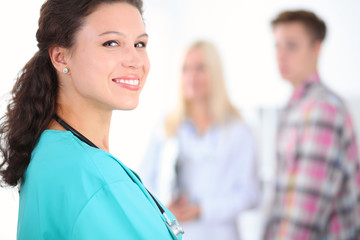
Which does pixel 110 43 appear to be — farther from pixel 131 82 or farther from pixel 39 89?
pixel 39 89

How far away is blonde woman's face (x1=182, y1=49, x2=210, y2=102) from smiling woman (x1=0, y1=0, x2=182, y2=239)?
6.30 ft

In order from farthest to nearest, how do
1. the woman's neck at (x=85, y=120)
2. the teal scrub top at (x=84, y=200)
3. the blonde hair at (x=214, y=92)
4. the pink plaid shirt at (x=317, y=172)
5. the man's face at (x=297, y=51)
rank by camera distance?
the blonde hair at (x=214, y=92) → the man's face at (x=297, y=51) → the pink plaid shirt at (x=317, y=172) → the woman's neck at (x=85, y=120) → the teal scrub top at (x=84, y=200)

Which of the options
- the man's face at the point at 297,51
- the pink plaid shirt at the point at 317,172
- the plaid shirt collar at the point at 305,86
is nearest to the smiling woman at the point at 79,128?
the pink plaid shirt at the point at 317,172

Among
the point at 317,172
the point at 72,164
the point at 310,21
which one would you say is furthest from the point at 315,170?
the point at 72,164

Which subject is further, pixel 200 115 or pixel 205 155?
pixel 200 115

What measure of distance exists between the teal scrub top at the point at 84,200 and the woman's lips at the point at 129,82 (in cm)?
19

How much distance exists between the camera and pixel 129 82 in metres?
A: 1.00

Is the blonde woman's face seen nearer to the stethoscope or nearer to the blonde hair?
the blonde hair

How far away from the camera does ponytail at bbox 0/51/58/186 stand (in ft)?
3.26

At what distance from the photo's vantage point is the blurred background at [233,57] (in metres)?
2.45

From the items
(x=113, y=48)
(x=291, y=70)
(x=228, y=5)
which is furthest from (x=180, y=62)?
(x=113, y=48)

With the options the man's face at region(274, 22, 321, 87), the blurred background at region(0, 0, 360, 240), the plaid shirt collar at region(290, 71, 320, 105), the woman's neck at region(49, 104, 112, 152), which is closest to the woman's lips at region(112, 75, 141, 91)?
the woman's neck at region(49, 104, 112, 152)

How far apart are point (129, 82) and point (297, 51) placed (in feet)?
6.59

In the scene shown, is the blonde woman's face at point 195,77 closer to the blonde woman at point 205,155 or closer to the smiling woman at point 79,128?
the blonde woman at point 205,155
